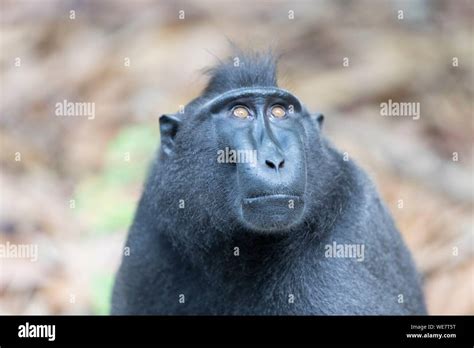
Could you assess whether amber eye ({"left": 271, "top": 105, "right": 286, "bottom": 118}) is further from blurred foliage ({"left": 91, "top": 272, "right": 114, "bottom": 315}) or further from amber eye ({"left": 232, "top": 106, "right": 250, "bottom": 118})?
blurred foliage ({"left": 91, "top": 272, "right": 114, "bottom": 315})

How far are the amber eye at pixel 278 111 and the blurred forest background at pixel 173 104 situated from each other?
4471 mm

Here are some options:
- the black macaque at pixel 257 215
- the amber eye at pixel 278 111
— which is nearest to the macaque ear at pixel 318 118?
the black macaque at pixel 257 215

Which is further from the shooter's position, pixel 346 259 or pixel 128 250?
pixel 128 250

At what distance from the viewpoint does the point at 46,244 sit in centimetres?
1196

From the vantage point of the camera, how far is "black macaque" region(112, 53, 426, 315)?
716cm

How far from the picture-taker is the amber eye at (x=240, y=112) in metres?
7.41

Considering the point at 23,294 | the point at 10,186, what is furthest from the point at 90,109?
the point at 23,294

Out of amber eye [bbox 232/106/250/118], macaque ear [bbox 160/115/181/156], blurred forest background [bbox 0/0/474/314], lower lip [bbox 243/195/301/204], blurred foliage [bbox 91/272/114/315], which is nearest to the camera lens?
lower lip [bbox 243/195/301/204]

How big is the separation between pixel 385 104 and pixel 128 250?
6.18 meters

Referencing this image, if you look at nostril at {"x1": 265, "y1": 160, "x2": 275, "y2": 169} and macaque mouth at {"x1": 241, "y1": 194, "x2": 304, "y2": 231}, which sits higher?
nostril at {"x1": 265, "y1": 160, "x2": 275, "y2": 169}

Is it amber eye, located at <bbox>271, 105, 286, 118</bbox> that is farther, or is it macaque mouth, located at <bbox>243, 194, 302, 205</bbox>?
Result: amber eye, located at <bbox>271, 105, 286, 118</bbox>

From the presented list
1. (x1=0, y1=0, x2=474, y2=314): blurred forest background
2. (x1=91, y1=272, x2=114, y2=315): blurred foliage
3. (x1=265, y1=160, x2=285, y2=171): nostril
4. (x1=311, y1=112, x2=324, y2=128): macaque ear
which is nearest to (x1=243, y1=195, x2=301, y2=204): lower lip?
(x1=265, y1=160, x2=285, y2=171): nostril

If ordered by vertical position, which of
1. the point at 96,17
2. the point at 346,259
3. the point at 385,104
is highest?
the point at 96,17
